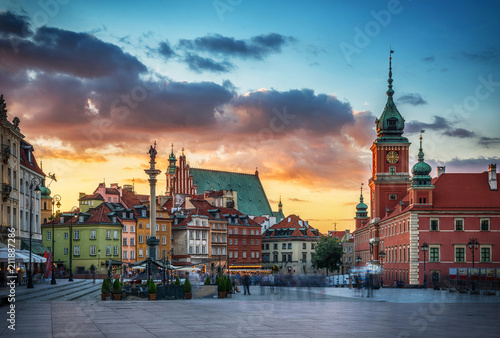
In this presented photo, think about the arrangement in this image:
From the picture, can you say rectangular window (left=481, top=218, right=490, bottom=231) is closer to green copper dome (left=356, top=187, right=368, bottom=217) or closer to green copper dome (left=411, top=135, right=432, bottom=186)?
green copper dome (left=411, top=135, right=432, bottom=186)

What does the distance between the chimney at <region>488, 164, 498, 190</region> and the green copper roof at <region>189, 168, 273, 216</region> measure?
298 feet

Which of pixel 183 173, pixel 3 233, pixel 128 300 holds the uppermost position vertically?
pixel 183 173

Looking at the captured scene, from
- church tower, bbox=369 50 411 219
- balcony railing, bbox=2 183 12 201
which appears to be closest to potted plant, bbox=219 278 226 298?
balcony railing, bbox=2 183 12 201

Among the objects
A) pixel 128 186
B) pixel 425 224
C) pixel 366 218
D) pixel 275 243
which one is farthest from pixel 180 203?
pixel 425 224

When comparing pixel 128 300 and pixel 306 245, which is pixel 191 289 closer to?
pixel 128 300

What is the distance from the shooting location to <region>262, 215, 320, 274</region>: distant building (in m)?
162

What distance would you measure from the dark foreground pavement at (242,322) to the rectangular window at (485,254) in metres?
49.6

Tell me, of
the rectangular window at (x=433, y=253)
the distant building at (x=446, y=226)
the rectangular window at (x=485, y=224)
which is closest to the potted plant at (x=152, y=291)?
the distant building at (x=446, y=226)

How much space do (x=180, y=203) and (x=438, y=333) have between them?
130 metres

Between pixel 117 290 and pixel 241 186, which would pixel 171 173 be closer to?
pixel 241 186

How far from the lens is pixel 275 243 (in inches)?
6462

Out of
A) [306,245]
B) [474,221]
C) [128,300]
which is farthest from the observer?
[306,245]

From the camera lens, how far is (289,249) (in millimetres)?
163000

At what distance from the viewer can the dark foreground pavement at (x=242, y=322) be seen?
73.9 feet
